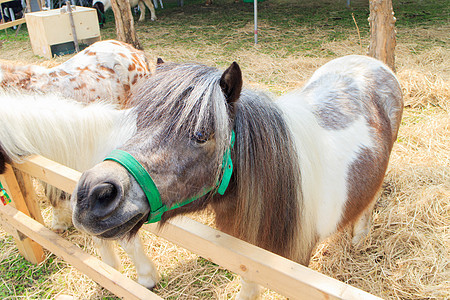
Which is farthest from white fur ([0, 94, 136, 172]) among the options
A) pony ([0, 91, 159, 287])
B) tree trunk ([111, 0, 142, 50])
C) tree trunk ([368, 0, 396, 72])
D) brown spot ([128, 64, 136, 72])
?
tree trunk ([111, 0, 142, 50])

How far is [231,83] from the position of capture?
129cm

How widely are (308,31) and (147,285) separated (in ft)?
25.8

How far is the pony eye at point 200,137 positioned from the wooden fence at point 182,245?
1.39 feet

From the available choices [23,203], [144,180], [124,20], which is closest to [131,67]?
[23,203]

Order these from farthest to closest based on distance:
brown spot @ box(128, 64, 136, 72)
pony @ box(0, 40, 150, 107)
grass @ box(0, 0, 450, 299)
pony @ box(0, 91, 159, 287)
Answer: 1. brown spot @ box(128, 64, 136, 72)
2. pony @ box(0, 40, 150, 107)
3. grass @ box(0, 0, 450, 299)
4. pony @ box(0, 91, 159, 287)

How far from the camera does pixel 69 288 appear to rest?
2580 mm

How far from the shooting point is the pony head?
1.07m

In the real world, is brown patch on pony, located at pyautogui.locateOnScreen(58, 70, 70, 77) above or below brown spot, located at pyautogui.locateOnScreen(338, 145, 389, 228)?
above

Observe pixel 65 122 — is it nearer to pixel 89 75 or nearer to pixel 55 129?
pixel 55 129

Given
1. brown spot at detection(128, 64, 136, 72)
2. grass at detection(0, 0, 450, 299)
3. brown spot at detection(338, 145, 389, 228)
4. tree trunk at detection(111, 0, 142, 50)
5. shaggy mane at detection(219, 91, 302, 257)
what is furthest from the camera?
tree trunk at detection(111, 0, 142, 50)

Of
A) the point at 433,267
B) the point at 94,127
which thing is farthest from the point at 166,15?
the point at 433,267

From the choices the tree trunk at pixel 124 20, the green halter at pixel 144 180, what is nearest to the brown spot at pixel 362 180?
the green halter at pixel 144 180

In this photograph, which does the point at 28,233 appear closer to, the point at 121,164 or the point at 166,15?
the point at 121,164

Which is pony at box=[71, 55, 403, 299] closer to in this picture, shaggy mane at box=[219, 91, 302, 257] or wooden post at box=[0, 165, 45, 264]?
shaggy mane at box=[219, 91, 302, 257]
